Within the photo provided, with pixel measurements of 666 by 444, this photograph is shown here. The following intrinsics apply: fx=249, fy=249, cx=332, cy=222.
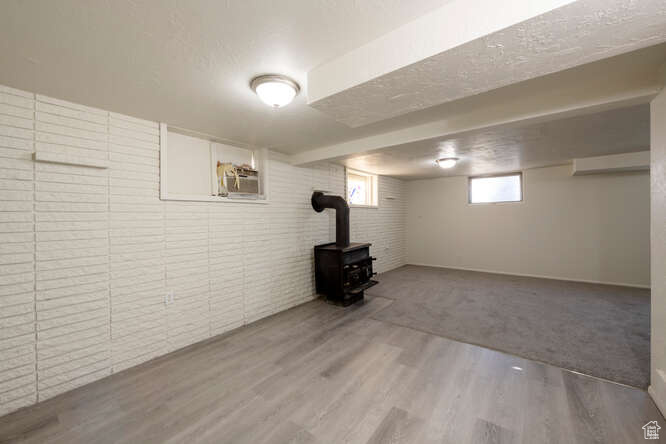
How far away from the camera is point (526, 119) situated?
2.13m

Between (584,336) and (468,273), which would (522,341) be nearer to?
(584,336)

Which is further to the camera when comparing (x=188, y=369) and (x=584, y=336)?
(x=584, y=336)

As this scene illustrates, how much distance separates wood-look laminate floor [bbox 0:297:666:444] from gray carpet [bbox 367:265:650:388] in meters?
0.29

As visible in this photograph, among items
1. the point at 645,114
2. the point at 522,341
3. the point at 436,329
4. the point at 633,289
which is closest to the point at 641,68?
the point at 645,114

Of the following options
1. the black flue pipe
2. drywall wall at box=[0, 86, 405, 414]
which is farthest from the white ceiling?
the black flue pipe

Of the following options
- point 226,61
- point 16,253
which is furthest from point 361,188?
point 16,253

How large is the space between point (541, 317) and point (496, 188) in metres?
3.48

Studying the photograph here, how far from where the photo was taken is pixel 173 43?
4.59ft

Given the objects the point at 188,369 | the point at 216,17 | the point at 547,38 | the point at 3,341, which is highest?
the point at 216,17

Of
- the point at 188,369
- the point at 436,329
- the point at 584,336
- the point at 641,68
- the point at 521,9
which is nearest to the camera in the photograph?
the point at 521,9

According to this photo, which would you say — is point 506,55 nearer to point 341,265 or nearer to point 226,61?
point 226,61

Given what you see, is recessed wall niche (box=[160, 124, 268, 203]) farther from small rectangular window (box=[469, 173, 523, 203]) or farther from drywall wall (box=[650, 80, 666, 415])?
small rectangular window (box=[469, 173, 523, 203])

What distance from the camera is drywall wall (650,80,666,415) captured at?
166 cm

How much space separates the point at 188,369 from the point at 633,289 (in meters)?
6.98
